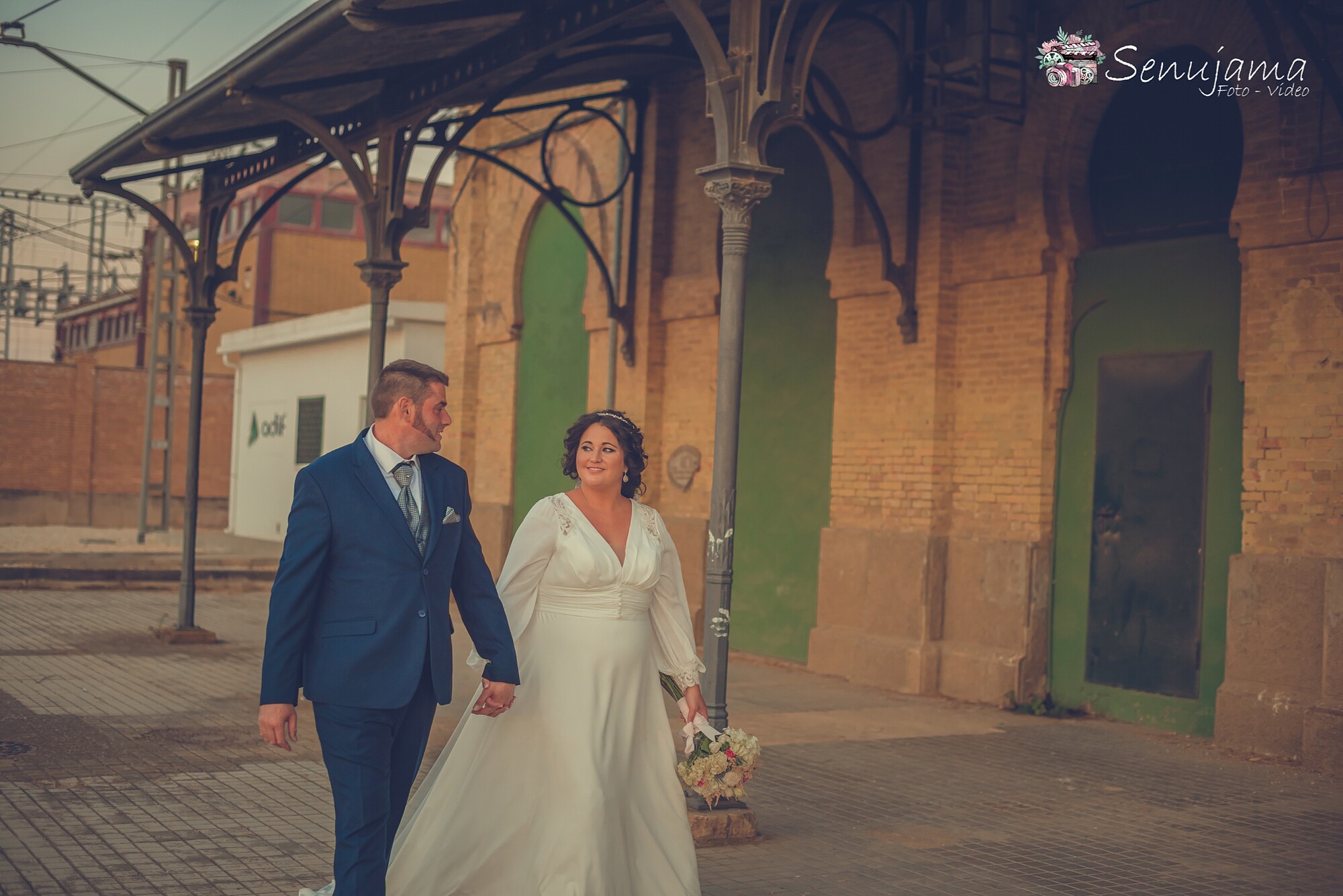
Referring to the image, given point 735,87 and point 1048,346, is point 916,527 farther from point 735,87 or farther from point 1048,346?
point 735,87

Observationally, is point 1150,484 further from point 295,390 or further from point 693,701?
point 295,390

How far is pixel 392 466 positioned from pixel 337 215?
3957cm

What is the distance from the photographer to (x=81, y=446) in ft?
114

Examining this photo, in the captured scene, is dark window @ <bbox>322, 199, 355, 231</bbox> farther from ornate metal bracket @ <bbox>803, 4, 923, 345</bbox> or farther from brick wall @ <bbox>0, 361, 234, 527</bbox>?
ornate metal bracket @ <bbox>803, 4, 923, 345</bbox>

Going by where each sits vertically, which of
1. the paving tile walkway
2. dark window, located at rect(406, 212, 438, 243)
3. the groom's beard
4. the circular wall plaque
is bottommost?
the paving tile walkway

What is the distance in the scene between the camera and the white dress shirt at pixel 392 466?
441 cm

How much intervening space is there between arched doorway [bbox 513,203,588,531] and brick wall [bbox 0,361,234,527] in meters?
20.1

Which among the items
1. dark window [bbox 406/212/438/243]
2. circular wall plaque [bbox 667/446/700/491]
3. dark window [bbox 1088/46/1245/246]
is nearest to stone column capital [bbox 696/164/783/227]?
dark window [bbox 1088/46/1245/246]

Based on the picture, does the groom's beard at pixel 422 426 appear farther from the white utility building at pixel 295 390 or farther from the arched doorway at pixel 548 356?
the white utility building at pixel 295 390

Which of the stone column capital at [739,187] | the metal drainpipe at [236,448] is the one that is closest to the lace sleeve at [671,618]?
the stone column capital at [739,187]

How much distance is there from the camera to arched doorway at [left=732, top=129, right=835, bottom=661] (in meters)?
12.9

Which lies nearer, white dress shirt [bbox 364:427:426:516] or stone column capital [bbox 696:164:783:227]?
white dress shirt [bbox 364:427:426:516]

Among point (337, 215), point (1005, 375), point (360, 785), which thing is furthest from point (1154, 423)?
point (337, 215)

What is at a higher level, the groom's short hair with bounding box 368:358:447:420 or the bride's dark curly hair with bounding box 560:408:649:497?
the groom's short hair with bounding box 368:358:447:420
